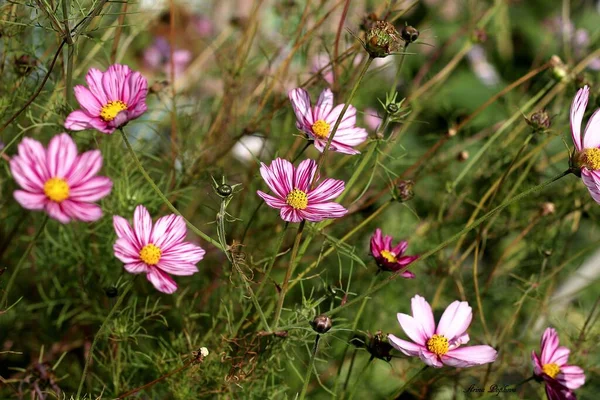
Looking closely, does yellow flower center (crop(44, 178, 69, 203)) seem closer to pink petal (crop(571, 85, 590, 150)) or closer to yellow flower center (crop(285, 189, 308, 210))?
yellow flower center (crop(285, 189, 308, 210))

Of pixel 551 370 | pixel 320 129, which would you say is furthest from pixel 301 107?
pixel 551 370

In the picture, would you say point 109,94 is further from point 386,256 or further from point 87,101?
point 386,256

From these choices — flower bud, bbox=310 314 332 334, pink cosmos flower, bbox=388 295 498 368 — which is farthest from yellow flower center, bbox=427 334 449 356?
flower bud, bbox=310 314 332 334

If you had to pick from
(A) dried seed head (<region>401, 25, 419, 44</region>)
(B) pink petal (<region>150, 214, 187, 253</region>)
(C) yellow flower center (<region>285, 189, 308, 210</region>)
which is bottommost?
(B) pink petal (<region>150, 214, 187, 253</region>)

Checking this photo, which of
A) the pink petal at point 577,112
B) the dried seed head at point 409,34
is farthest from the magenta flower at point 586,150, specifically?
the dried seed head at point 409,34

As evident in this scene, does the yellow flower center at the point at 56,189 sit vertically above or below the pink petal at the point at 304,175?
above

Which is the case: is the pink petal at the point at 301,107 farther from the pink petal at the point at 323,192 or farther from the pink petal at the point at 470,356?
the pink petal at the point at 470,356
